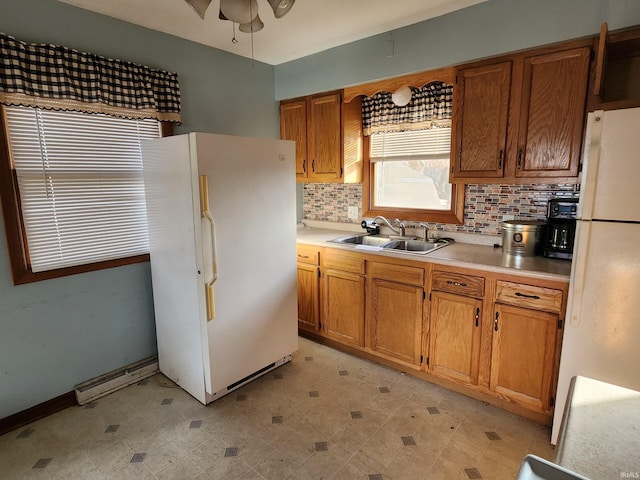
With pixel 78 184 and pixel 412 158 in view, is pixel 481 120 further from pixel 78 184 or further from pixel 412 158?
pixel 78 184

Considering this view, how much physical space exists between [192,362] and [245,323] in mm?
421

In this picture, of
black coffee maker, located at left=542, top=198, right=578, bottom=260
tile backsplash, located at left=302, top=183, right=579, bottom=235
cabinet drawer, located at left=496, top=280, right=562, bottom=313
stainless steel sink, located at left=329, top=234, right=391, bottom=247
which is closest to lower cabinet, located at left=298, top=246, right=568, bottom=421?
cabinet drawer, located at left=496, top=280, right=562, bottom=313

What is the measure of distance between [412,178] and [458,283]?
1.18 m

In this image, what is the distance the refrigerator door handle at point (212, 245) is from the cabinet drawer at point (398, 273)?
1.16m

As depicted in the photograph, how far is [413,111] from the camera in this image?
2.96 m

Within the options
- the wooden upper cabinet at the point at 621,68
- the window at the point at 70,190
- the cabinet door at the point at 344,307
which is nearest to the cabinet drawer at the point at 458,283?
the cabinet door at the point at 344,307

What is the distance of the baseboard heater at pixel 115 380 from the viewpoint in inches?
93.6

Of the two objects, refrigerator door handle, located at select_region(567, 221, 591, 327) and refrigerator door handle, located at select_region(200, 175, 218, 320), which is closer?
refrigerator door handle, located at select_region(567, 221, 591, 327)

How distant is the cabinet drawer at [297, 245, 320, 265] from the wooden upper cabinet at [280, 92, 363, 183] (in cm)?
67

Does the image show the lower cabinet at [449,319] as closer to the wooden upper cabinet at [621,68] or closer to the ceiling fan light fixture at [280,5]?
the wooden upper cabinet at [621,68]

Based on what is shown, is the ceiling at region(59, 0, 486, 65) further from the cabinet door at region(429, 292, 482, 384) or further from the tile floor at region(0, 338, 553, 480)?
the tile floor at region(0, 338, 553, 480)

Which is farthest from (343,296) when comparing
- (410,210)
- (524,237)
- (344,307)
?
(524,237)

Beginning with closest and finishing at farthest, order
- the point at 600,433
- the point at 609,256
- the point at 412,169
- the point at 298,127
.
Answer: the point at 600,433
the point at 609,256
the point at 412,169
the point at 298,127

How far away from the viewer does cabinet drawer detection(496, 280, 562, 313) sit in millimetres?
1988
